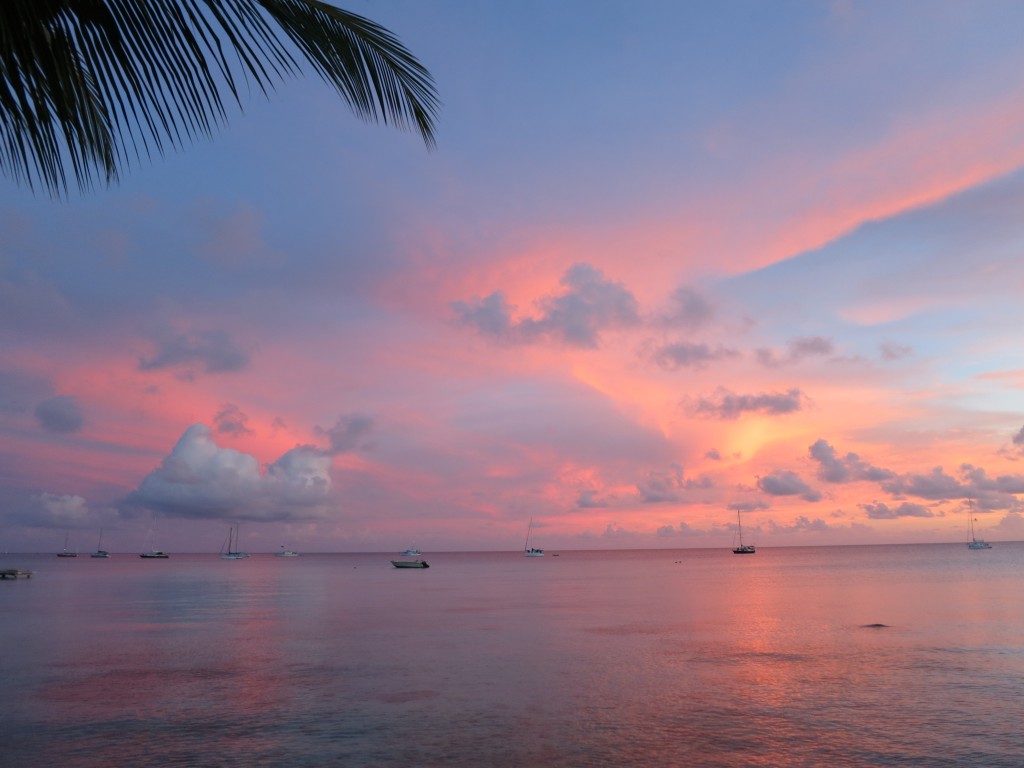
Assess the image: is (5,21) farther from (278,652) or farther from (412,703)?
(278,652)

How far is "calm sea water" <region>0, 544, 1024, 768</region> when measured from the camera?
2422 centimetres

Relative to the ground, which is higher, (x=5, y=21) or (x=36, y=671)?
(x=5, y=21)

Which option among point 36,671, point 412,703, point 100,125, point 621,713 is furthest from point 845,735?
point 36,671

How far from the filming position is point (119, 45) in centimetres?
411

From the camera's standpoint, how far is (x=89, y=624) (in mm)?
62344

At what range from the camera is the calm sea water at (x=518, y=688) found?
24.2 metres

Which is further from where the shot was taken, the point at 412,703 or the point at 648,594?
the point at 648,594

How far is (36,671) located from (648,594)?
70.8 m

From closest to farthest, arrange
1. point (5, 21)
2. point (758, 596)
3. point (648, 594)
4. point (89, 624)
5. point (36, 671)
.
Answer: point (5, 21) → point (36, 671) → point (89, 624) → point (758, 596) → point (648, 594)

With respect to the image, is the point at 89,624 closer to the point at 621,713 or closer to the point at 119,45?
the point at 621,713

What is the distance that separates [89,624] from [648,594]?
61553 mm

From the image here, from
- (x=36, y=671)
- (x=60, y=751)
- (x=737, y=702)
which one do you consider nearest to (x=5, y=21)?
(x=60, y=751)

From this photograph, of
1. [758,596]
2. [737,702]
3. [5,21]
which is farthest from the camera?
[758,596]

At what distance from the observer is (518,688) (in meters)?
33.8
